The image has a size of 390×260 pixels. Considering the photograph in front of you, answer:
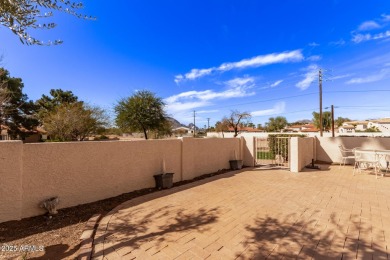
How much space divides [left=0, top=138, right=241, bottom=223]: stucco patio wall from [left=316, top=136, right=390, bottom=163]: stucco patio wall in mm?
9319

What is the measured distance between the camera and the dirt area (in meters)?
2.78

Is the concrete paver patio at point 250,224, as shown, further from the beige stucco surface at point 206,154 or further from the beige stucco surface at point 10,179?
the beige stucco surface at point 10,179

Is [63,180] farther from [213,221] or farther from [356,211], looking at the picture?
[356,211]

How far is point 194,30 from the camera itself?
45.9 feet

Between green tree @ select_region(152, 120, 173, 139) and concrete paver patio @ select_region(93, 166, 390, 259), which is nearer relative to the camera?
concrete paver patio @ select_region(93, 166, 390, 259)

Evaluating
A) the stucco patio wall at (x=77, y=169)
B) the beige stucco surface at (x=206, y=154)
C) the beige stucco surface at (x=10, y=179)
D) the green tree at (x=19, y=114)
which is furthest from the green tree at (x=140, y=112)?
the beige stucco surface at (x=10, y=179)

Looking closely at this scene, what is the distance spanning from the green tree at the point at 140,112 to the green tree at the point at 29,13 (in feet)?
58.6

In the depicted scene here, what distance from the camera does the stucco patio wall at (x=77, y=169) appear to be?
3.71 m

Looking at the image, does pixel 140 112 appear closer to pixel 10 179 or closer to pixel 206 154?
pixel 206 154

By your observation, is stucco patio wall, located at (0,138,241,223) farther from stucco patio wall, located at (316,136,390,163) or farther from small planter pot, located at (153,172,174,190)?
→ stucco patio wall, located at (316,136,390,163)

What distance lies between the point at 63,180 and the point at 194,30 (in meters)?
12.8

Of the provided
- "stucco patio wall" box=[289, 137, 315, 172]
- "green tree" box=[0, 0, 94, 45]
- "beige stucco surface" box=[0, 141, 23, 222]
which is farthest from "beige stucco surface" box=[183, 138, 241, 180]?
"green tree" box=[0, 0, 94, 45]

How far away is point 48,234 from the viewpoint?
3.32 m

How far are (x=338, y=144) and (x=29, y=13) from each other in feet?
45.7
